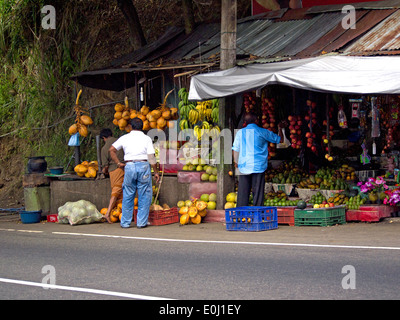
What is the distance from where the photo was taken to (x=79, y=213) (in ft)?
47.7

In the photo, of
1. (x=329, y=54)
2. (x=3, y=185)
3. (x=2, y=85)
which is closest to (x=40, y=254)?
(x=329, y=54)

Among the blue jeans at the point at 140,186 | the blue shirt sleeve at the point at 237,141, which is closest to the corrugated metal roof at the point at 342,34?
the blue shirt sleeve at the point at 237,141

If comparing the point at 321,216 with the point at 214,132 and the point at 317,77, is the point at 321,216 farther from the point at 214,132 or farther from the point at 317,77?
the point at 214,132

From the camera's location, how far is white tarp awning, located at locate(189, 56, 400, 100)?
1151 cm

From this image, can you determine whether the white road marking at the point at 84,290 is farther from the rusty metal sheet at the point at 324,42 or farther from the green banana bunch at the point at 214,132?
the rusty metal sheet at the point at 324,42

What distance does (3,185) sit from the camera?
2284 centimetres

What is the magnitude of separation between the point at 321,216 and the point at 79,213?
5.14m

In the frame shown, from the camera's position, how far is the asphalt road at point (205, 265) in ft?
23.7

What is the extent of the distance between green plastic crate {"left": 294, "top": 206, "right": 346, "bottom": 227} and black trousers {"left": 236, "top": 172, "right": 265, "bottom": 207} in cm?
78

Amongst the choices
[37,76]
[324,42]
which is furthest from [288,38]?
[37,76]

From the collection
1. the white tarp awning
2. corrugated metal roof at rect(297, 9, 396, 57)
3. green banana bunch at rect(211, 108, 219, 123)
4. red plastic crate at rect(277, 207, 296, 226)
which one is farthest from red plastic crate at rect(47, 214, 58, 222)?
corrugated metal roof at rect(297, 9, 396, 57)

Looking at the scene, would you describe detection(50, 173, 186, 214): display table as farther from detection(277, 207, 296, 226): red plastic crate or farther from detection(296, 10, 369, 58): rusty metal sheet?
detection(296, 10, 369, 58): rusty metal sheet
